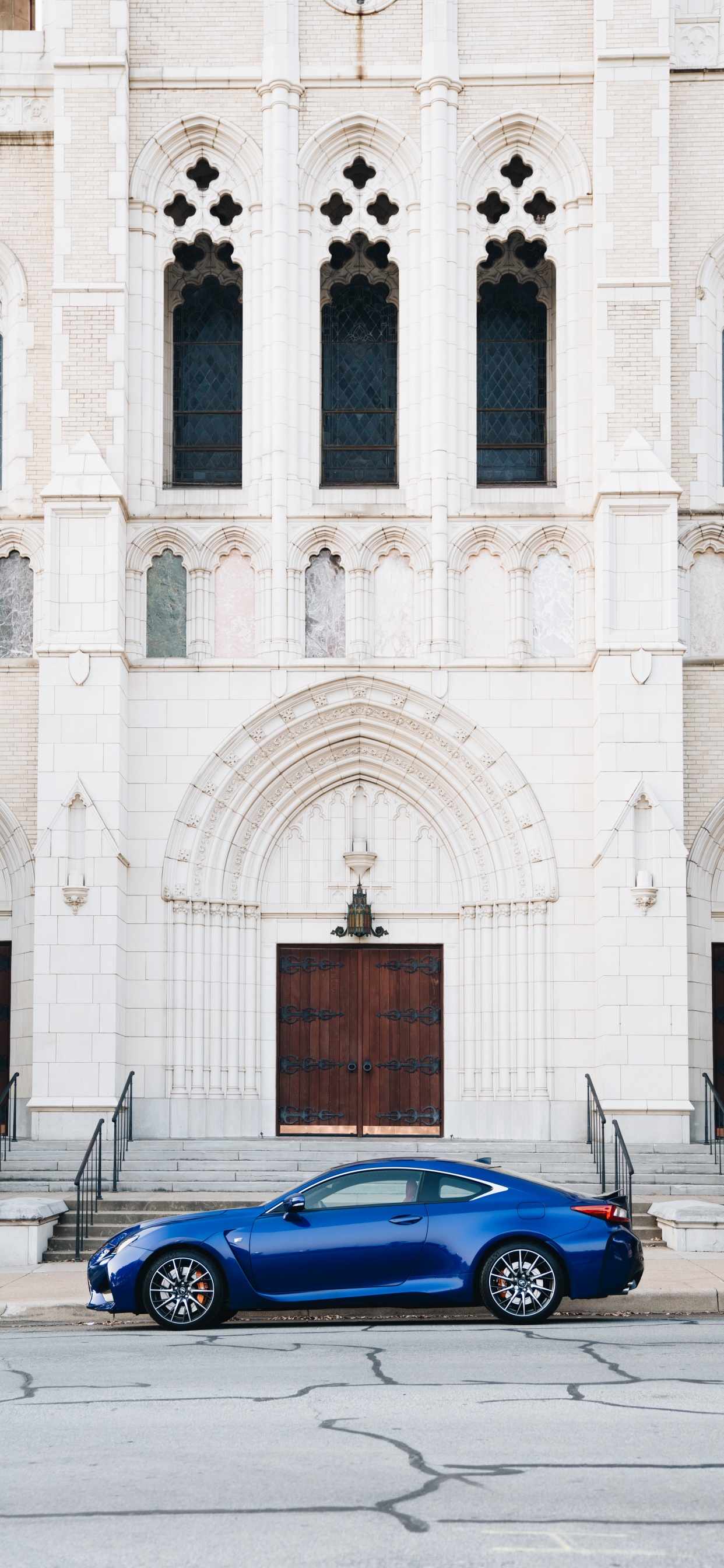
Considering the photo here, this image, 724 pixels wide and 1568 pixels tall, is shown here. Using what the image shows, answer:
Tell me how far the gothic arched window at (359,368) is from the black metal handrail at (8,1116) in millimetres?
8821

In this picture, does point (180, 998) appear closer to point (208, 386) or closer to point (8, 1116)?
point (8, 1116)

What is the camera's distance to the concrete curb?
44.1 feet

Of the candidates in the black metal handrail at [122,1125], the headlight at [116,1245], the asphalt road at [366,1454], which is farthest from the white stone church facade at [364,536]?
the asphalt road at [366,1454]

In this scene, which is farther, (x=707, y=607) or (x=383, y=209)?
(x=383, y=209)

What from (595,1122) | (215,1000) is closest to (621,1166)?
(595,1122)

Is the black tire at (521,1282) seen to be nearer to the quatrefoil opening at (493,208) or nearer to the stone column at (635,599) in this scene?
the stone column at (635,599)

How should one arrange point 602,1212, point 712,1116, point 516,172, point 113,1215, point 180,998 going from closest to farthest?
point 602,1212 → point 113,1215 → point 712,1116 → point 180,998 → point 516,172

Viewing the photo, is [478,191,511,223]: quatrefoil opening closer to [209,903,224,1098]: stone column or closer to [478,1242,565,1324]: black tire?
[209,903,224,1098]: stone column

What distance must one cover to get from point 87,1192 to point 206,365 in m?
11.5

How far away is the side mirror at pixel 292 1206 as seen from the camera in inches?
482

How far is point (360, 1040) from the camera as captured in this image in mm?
23266

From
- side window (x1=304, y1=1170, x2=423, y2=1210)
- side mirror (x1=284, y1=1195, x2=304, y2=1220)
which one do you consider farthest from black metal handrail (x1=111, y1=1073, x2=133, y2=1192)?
side mirror (x1=284, y1=1195, x2=304, y2=1220)

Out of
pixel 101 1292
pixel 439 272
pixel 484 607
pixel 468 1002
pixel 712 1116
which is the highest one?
pixel 439 272

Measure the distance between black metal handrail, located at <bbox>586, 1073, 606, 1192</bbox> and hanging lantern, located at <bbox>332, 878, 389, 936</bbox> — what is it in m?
3.32
